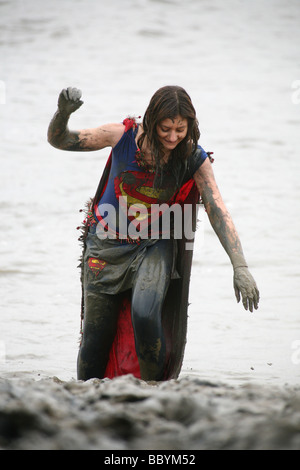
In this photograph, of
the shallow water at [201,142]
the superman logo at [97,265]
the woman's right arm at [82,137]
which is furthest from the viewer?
the shallow water at [201,142]

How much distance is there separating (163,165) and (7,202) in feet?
24.6

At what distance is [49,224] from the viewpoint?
10.4 metres

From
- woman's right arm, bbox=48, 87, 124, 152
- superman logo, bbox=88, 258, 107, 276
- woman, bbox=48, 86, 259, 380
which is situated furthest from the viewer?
superman logo, bbox=88, 258, 107, 276

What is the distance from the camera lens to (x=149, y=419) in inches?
109

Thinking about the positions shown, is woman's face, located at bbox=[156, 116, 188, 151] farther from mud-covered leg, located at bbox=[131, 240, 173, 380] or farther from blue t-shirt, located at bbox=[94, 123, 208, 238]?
mud-covered leg, located at bbox=[131, 240, 173, 380]

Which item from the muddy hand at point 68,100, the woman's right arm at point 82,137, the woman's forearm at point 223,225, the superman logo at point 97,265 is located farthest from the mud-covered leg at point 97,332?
the muddy hand at point 68,100

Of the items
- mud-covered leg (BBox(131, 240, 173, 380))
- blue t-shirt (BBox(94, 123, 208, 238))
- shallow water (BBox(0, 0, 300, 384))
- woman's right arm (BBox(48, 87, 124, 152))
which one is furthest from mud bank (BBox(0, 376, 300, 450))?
shallow water (BBox(0, 0, 300, 384))

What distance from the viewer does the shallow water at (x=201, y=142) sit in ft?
20.6

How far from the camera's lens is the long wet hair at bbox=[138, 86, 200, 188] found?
3.79 m

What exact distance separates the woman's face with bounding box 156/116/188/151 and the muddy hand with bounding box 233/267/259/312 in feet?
2.18

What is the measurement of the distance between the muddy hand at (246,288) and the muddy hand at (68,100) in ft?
3.55

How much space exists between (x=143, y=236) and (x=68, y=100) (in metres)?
0.76

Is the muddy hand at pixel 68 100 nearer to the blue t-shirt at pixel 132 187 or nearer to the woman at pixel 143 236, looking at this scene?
the woman at pixel 143 236
